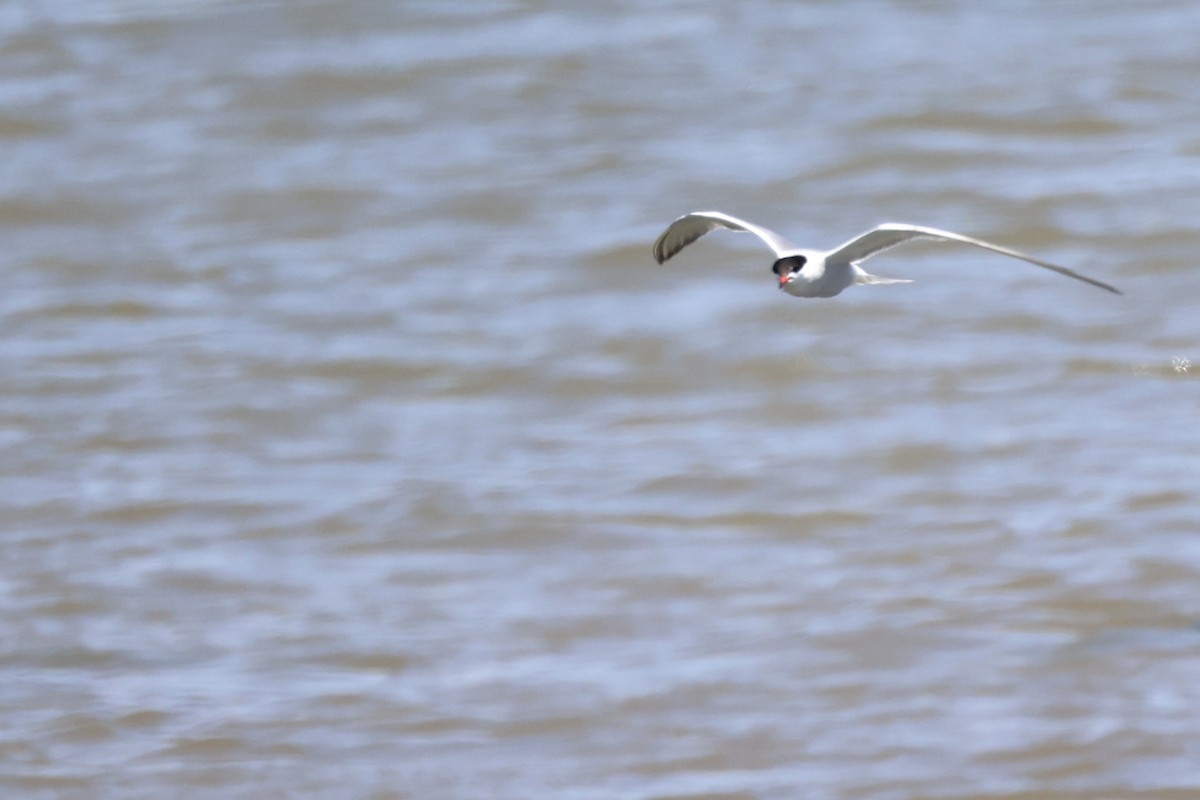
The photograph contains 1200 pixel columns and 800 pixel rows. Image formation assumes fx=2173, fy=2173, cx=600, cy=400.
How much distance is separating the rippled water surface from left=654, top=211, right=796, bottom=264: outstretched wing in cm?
150

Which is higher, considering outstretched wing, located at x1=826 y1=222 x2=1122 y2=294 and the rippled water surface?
outstretched wing, located at x1=826 y1=222 x2=1122 y2=294

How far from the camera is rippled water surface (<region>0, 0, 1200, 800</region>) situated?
731cm

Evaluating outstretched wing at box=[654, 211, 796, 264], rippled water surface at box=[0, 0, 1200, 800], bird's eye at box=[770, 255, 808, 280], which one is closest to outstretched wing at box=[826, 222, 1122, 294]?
bird's eye at box=[770, 255, 808, 280]

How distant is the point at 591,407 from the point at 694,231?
11.2 ft

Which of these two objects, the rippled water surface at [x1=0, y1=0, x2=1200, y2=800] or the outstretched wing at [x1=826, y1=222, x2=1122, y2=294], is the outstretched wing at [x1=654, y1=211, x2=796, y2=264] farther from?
the rippled water surface at [x1=0, y1=0, x2=1200, y2=800]

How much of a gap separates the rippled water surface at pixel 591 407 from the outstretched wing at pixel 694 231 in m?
1.50

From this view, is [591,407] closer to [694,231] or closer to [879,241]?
[694,231]

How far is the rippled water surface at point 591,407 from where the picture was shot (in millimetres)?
7312

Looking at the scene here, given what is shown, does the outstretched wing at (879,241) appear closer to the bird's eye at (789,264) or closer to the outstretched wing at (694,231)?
the bird's eye at (789,264)

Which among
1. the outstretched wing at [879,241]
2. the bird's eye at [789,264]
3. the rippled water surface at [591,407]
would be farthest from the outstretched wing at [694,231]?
the rippled water surface at [591,407]

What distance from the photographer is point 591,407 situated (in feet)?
35.4

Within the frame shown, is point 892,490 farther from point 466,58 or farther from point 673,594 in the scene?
point 466,58

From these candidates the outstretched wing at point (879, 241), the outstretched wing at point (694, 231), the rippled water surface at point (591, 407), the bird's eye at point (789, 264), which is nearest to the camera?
the outstretched wing at point (879, 241)

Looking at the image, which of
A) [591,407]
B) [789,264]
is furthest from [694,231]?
[591,407]
